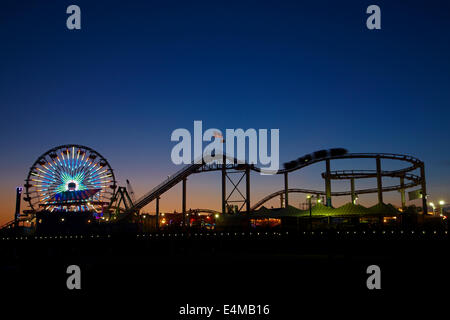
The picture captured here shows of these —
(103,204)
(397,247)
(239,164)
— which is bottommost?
(397,247)

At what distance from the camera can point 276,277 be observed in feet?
63.8

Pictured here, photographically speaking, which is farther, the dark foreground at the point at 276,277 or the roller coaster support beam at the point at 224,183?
the roller coaster support beam at the point at 224,183

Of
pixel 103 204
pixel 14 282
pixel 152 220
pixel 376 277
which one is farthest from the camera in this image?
pixel 152 220

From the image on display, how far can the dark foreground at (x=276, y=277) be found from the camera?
51.6 feet

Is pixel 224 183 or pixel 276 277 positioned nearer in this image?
pixel 276 277

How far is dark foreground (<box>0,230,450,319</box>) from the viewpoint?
15.7 meters

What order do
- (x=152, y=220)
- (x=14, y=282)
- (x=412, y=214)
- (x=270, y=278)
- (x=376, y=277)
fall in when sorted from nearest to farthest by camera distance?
(x=376, y=277), (x=270, y=278), (x=14, y=282), (x=412, y=214), (x=152, y=220)

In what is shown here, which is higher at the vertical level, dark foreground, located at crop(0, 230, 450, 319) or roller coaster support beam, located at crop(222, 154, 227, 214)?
roller coaster support beam, located at crop(222, 154, 227, 214)

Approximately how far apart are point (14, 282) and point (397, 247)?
25.0 metres

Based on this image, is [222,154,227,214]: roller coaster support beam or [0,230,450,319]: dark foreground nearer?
[0,230,450,319]: dark foreground

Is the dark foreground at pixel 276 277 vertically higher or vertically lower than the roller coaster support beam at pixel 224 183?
lower

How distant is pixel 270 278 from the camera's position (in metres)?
19.3
